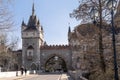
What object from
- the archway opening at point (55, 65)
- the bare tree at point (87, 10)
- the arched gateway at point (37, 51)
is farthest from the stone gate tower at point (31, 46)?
the bare tree at point (87, 10)

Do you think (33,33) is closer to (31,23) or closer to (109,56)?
(31,23)

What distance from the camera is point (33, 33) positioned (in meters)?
A: 115

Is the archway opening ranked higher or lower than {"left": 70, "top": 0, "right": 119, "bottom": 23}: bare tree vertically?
lower

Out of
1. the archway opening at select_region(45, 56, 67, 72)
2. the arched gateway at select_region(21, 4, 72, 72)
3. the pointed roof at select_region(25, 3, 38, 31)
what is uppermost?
the pointed roof at select_region(25, 3, 38, 31)

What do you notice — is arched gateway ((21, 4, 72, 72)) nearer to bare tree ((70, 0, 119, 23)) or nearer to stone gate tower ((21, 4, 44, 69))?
stone gate tower ((21, 4, 44, 69))

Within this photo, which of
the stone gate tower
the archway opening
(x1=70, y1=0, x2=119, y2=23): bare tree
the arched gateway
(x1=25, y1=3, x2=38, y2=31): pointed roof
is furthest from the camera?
the archway opening

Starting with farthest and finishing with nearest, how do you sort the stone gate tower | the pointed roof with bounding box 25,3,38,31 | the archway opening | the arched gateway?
the archway opening
the pointed roof with bounding box 25,3,38,31
the arched gateway
the stone gate tower

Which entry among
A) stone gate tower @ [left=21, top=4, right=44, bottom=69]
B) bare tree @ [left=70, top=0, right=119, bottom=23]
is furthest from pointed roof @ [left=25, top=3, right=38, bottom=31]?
bare tree @ [left=70, top=0, right=119, bottom=23]

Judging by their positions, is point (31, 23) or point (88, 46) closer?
point (88, 46)

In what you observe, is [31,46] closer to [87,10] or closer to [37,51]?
[37,51]

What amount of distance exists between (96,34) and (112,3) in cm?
957

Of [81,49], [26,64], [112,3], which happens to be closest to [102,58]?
[81,49]

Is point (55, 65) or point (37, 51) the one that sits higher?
point (37, 51)

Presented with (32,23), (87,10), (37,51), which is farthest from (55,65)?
(87,10)
